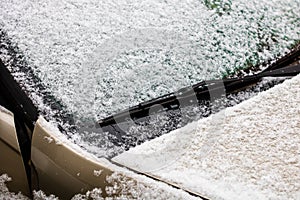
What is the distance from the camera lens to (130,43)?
10.0ft

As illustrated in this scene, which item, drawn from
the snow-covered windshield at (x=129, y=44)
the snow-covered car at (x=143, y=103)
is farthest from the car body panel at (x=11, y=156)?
the snow-covered windshield at (x=129, y=44)

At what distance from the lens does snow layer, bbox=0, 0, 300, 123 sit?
2.93 m

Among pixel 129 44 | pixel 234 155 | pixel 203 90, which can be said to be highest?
pixel 129 44

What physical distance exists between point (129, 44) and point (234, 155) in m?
0.72

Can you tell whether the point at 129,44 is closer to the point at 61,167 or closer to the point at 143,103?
the point at 143,103

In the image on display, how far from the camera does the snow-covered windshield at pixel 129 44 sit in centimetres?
293

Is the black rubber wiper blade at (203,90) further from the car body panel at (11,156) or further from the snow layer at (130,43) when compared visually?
the car body panel at (11,156)

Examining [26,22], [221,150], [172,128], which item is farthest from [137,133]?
[26,22]

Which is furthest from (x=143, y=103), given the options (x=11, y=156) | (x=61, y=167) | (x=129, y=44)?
(x=11, y=156)

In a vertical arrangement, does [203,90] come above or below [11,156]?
A: above

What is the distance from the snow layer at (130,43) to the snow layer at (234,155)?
9.4 inches

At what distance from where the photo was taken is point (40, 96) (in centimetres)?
294

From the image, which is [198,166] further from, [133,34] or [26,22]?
[26,22]

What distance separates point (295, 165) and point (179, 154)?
0.52 meters
